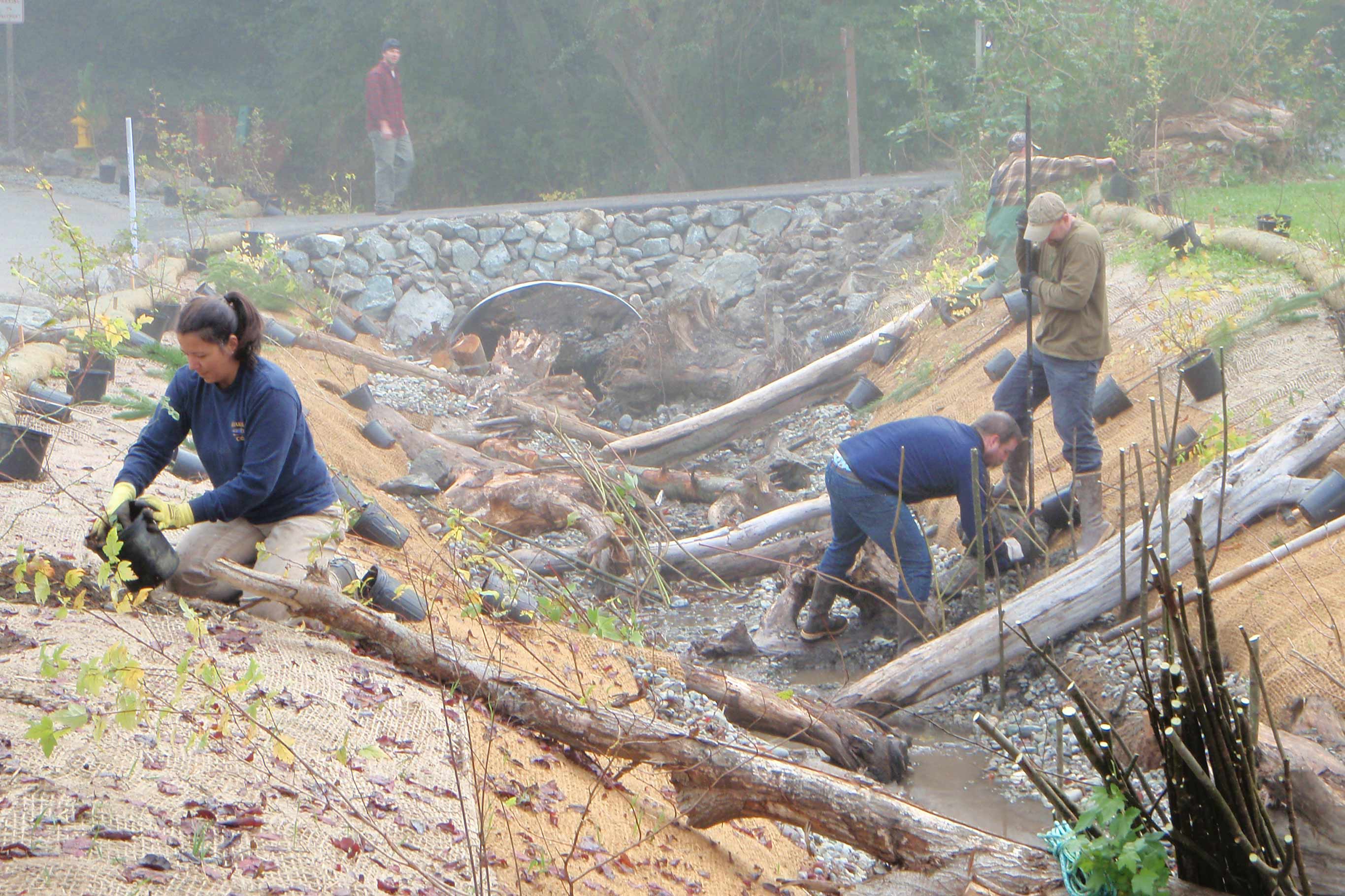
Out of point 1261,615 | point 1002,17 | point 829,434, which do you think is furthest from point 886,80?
point 1261,615

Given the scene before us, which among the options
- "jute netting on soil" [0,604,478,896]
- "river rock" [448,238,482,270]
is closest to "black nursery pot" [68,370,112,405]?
"jute netting on soil" [0,604,478,896]

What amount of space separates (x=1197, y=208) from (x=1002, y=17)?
199 inches

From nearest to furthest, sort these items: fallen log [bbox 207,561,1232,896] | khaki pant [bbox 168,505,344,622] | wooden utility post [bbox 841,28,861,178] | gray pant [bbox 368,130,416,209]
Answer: fallen log [bbox 207,561,1232,896], khaki pant [bbox 168,505,344,622], gray pant [bbox 368,130,416,209], wooden utility post [bbox 841,28,861,178]

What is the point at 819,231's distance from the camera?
15.4 metres

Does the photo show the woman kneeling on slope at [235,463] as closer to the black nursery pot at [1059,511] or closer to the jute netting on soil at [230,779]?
the jute netting on soil at [230,779]

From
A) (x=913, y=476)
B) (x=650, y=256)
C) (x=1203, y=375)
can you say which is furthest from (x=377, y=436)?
(x=650, y=256)

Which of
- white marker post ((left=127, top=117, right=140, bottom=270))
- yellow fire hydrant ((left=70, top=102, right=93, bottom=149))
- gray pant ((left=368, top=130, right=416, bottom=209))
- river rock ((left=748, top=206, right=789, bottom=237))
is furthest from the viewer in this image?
yellow fire hydrant ((left=70, top=102, right=93, bottom=149))

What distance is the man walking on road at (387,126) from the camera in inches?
Answer: 629

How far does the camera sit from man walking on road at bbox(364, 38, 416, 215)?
1598 centimetres

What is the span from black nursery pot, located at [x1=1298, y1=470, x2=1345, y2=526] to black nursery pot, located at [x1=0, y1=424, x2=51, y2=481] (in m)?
5.62

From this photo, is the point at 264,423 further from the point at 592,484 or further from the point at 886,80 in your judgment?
the point at 886,80

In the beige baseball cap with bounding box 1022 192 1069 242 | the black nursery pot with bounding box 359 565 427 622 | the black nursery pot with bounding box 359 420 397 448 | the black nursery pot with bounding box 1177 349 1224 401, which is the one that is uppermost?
the beige baseball cap with bounding box 1022 192 1069 242

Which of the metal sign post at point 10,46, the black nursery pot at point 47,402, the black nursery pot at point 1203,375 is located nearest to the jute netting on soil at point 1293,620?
the black nursery pot at point 1203,375

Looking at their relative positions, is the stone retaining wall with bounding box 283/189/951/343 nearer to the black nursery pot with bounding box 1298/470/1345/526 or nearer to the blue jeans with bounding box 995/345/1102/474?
the blue jeans with bounding box 995/345/1102/474
